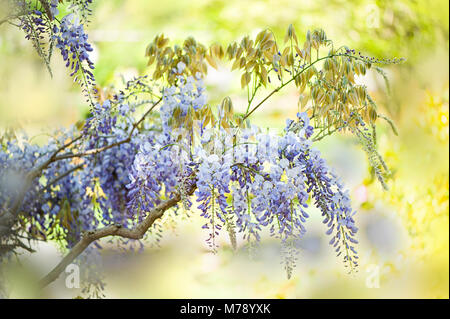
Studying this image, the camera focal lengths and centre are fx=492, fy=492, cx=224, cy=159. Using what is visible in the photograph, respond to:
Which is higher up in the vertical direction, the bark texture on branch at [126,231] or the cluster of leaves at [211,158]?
the cluster of leaves at [211,158]

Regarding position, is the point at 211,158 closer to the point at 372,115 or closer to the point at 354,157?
the point at 372,115

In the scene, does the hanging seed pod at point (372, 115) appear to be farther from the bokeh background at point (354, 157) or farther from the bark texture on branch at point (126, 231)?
the bokeh background at point (354, 157)

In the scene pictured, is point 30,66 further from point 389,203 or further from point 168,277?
point 389,203

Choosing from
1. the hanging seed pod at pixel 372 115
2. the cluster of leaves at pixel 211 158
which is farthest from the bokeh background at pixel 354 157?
the hanging seed pod at pixel 372 115

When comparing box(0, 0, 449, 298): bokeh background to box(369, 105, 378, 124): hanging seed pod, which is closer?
box(369, 105, 378, 124): hanging seed pod

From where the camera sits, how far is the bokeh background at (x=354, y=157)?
6.43ft

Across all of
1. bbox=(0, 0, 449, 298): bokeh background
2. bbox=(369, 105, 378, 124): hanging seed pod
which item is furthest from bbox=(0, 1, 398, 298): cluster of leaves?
bbox=(0, 0, 449, 298): bokeh background

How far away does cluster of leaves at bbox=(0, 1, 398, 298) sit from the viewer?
742 millimetres

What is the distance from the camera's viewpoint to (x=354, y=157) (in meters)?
2.11

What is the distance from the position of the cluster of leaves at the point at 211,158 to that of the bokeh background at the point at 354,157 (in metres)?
0.86

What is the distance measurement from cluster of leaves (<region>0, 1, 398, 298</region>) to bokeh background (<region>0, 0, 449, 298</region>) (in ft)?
2.83

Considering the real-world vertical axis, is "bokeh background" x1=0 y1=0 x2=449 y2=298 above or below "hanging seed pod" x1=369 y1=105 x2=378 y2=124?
above

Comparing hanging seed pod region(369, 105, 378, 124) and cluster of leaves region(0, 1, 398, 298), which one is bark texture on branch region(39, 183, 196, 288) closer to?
cluster of leaves region(0, 1, 398, 298)

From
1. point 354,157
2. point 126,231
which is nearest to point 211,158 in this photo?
point 126,231
